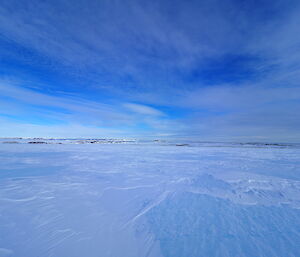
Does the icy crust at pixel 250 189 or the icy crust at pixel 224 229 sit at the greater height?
the icy crust at pixel 250 189

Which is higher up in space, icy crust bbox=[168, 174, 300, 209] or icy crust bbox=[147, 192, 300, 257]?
icy crust bbox=[168, 174, 300, 209]

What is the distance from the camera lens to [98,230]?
296 cm

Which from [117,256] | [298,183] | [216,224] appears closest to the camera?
[117,256]

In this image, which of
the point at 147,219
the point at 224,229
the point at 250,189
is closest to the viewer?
the point at 224,229

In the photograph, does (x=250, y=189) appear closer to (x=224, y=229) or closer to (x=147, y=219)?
(x=224, y=229)

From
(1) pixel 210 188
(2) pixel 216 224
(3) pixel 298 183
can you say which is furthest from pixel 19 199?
(3) pixel 298 183

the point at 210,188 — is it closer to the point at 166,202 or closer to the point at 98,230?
the point at 166,202

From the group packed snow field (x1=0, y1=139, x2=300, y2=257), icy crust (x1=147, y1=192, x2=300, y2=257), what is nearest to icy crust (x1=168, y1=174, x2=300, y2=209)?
packed snow field (x1=0, y1=139, x2=300, y2=257)

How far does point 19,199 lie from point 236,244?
5.28 m

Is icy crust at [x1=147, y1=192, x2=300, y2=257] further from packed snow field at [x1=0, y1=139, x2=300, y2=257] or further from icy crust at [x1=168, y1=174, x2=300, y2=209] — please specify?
icy crust at [x1=168, y1=174, x2=300, y2=209]

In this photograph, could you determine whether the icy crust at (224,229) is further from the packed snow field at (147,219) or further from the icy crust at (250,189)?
the icy crust at (250,189)

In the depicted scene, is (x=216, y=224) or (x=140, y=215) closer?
(x=216, y=224)

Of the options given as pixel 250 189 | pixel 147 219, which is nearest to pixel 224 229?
pixel 147 219

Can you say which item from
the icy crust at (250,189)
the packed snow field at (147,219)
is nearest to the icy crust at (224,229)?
the packed snow field at (147,219)
